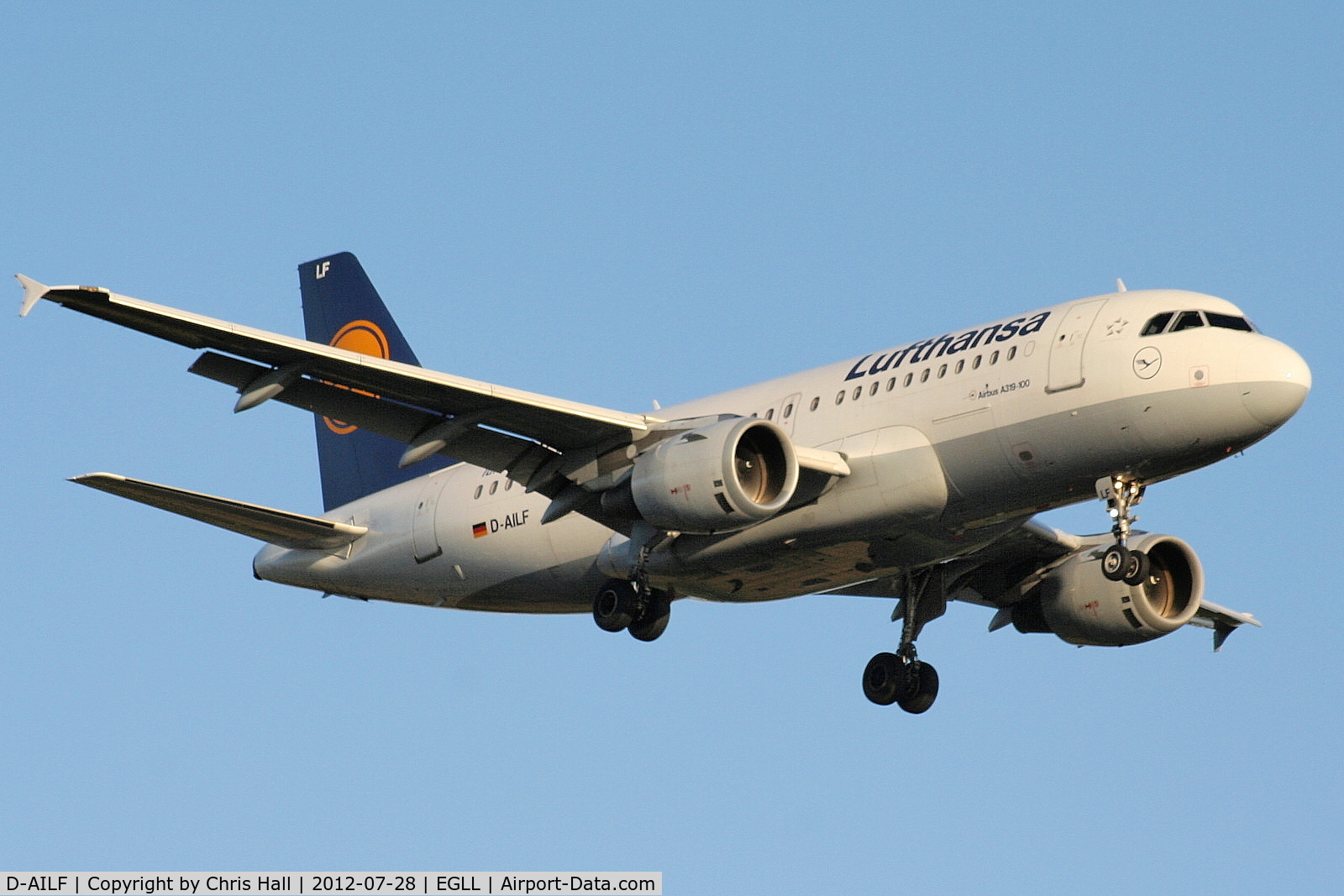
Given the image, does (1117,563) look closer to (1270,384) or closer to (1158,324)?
(1270,384)

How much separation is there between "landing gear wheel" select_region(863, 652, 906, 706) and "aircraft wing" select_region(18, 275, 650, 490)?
7.26 m

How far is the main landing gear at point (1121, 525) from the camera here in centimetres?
2683

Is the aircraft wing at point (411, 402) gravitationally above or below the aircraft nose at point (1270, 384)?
above

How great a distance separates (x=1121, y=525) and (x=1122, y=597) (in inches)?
224

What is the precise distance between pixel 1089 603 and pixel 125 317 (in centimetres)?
1774

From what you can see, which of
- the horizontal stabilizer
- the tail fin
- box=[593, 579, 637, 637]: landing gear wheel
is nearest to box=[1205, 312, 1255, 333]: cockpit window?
box=[593, 579, 637, 637]: landing gear wheel

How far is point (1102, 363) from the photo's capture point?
1039 inches

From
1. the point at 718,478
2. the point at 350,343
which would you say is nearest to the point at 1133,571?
the point at 718,478

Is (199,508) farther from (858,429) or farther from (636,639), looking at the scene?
(858,429)

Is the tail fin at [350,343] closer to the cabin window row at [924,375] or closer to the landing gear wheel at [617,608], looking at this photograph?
the landing gear wheel at [617,608]

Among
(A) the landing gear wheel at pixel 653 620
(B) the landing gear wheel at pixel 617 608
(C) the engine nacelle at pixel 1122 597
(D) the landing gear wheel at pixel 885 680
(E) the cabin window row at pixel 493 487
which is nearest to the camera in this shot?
(B) the landing gear wheel at pixel 617 608

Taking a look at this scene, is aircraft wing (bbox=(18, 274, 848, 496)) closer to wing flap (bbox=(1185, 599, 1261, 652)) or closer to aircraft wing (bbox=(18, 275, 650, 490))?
aircraft wing (bbox=(18, 275, 650, 490))

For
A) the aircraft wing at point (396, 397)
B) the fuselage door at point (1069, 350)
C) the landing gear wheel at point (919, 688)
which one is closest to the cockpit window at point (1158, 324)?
the fuselage door at point (1069, 350)

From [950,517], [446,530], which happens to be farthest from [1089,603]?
[446,530]
